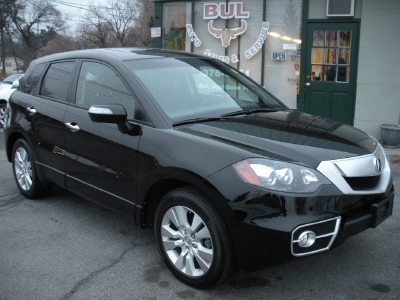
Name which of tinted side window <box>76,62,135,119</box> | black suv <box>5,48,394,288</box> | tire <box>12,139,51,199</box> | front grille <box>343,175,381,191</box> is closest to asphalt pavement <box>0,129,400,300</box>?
black suv <box>5,48,394,288</box>

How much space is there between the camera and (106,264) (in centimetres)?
373

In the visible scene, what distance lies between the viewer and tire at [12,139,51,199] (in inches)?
203

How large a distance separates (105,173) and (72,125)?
691 mm

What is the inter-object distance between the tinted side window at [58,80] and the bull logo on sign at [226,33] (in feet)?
18.9

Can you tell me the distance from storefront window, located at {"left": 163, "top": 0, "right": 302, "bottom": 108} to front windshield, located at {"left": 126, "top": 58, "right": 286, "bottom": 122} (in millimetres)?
5265

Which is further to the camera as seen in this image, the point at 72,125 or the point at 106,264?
the point at 72,125

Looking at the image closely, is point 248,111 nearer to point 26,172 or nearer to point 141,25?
point 26,172

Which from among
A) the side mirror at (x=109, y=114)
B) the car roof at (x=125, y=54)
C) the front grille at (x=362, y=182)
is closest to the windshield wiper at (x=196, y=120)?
the side mirror at (x=109, y=114)

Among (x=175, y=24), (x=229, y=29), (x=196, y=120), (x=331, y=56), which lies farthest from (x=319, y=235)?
(x=175, y=24)

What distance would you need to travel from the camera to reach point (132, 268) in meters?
3.66

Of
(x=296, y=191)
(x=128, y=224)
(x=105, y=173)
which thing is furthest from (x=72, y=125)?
(x=296, y=191)

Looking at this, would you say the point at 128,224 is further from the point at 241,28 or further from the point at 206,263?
the point at 241,28

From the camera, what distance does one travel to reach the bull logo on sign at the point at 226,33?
993 centimetres

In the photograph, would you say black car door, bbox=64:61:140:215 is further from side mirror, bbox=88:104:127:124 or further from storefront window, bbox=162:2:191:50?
storefront window, bbox=162:2:191:50
